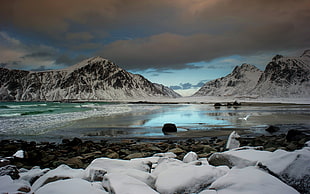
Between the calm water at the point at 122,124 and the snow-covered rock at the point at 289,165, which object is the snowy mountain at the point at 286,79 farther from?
the snow-covered rock at the point at 289,165

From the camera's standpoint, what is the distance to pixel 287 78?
15262 cm

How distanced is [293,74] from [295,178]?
17420 centimetres

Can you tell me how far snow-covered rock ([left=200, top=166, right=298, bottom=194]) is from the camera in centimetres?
329

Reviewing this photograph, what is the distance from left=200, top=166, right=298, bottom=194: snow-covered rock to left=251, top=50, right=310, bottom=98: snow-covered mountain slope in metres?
146

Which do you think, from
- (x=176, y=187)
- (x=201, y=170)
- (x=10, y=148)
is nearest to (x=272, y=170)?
(x=201, y=170)

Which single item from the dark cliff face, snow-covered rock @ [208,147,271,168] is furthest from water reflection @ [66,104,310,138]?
the dark cliff face

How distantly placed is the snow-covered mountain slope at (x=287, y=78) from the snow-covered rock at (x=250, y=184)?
14614 centimetres

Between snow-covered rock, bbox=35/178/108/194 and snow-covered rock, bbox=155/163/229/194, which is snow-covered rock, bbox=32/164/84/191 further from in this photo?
snow-covered rock, bbox=155/163/229/194

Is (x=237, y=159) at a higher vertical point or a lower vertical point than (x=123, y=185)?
higher

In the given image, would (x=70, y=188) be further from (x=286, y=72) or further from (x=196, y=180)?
(x=286, y=72)

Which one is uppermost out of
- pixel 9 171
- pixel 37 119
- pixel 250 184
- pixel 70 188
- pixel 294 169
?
pixel 294 169

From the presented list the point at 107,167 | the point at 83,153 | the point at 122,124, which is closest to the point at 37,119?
the point at 122,124

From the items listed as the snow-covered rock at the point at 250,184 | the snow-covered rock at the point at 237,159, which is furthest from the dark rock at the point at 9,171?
the snow-covered rock at the point at 237,159

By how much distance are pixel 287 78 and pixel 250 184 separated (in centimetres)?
17383
